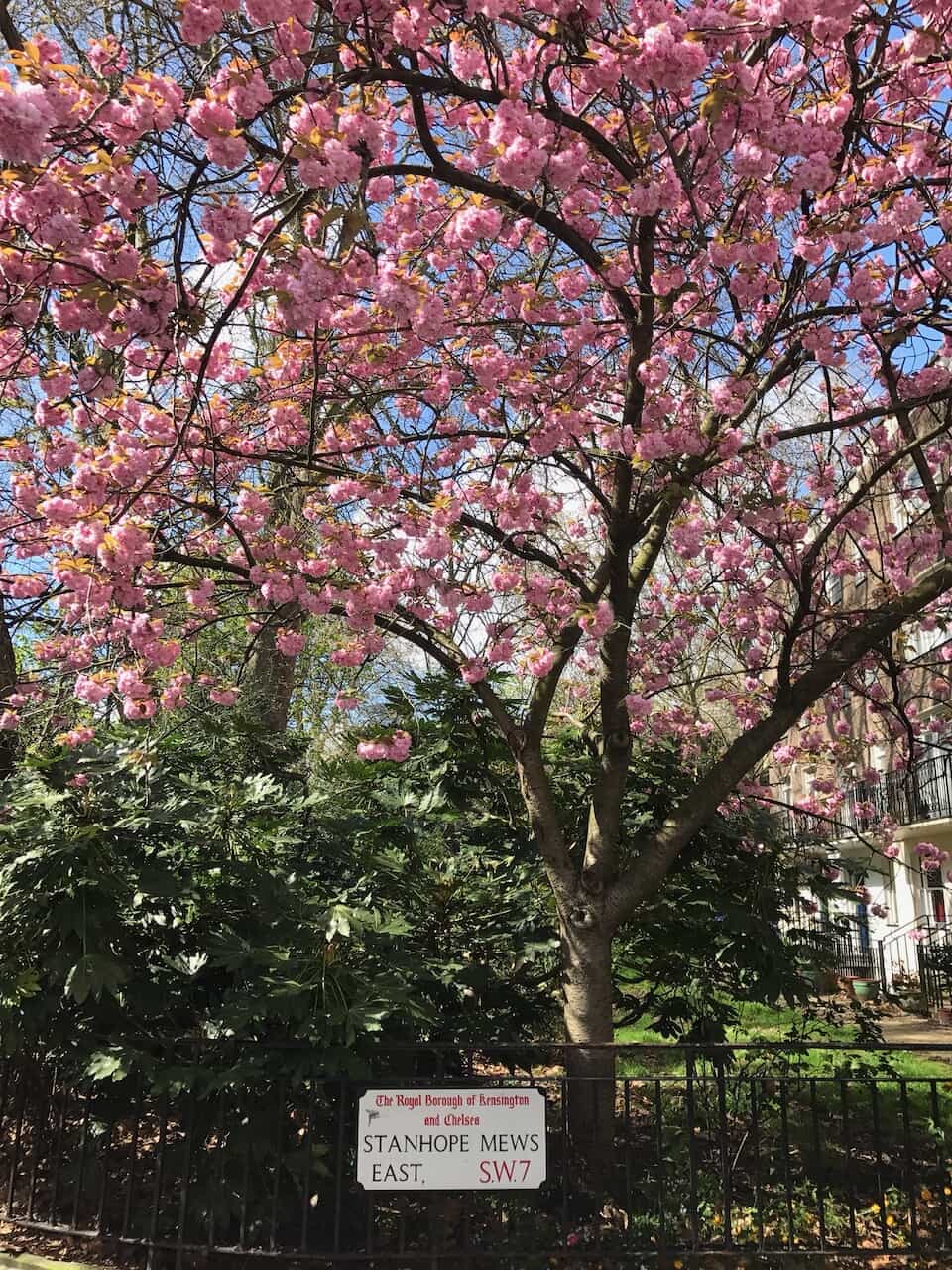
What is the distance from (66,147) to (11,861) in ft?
9.95

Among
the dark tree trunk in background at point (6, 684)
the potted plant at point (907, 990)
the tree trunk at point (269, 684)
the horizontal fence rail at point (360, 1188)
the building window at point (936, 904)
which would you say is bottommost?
the horizontal fence rail at point (360, 1188)

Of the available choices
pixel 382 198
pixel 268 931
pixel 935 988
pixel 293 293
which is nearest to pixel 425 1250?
pixel 268 931

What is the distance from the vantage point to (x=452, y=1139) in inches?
170

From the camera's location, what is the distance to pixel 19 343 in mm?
4934

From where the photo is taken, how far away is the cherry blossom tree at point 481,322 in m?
3.85

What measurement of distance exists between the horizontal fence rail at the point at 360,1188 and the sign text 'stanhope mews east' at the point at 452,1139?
114 mm

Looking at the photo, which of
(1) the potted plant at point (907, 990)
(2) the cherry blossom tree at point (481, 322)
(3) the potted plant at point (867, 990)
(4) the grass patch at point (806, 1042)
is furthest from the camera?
(3) the potted plant at point (867, 990)

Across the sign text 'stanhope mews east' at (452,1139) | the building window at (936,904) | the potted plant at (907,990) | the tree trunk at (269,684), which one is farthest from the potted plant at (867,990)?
the sign text 'stanhope mews east' at (452,1139)

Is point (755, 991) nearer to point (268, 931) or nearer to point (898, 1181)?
point (898, 1181)

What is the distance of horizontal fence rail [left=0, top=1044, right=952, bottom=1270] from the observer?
4324mm

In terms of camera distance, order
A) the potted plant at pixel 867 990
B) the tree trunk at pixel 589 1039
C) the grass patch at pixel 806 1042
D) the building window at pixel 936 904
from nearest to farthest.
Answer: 1. the tree trunk at pixel 589 1039
2. the grass patch at pixel 806 1042
3. the potted plant at pixel 867 990
4. the building window at pixel 936 904

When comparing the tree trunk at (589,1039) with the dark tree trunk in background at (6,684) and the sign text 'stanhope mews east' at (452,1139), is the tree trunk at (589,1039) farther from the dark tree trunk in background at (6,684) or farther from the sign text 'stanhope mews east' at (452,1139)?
the dark tree trunk in background at (6,684)

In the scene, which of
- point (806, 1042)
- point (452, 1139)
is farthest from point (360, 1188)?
point (806, 1042)

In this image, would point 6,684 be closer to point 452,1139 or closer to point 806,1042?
point 452,1139
